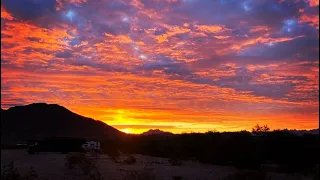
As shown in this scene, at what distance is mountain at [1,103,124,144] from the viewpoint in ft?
389

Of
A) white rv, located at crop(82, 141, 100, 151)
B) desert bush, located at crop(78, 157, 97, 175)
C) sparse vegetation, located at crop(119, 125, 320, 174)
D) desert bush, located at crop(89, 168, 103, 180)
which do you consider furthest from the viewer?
white rv, located at crop(82, 141, 100, 151)

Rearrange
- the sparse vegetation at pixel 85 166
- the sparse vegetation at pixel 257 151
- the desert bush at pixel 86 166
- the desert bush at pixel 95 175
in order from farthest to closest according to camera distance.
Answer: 1. the sparse vegetation at pixel 257 151
2. the desert bush at pixel 86 166
3. the sparse vegetation at pixel 85 166
4. the desert bush at pixel 95 175

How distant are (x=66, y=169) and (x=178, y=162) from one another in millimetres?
10505

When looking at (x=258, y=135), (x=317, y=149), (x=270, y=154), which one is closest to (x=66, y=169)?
(x=270, y=154)

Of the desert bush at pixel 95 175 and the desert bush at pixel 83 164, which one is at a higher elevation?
the desert bush at pixel 83 164

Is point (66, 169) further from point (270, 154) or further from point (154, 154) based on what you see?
point (154, 154)

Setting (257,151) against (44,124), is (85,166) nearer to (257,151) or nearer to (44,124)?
(257,151)

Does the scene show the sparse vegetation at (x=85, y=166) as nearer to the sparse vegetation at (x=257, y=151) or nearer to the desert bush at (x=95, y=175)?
the desert bush at (x=95, y=175)

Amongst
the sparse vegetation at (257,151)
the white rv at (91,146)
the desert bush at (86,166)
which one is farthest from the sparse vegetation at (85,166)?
the white rv at (91,146)

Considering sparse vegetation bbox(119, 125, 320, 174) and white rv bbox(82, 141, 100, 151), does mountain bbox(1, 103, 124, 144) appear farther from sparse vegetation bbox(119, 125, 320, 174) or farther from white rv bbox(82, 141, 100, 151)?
sparse vegetation bbox(119, 125, 320, 174)

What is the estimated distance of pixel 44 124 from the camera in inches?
4970

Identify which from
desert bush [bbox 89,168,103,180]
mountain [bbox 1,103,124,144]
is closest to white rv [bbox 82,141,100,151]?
desert bush [bbox 89,168,103,180]

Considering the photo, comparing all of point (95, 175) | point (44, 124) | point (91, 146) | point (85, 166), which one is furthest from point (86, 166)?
point (44, 124)

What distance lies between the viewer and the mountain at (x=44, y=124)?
11856cm
